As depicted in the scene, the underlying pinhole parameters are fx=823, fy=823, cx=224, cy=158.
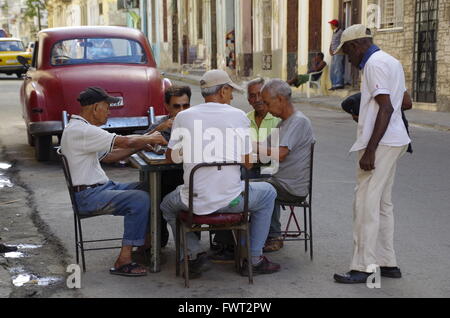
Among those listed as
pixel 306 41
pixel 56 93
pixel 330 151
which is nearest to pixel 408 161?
pixel 330 151

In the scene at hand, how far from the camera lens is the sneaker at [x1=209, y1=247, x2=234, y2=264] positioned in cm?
611

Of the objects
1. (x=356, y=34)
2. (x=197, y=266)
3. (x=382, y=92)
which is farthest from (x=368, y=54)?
(x=197, y=266)

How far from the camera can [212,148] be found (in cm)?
536

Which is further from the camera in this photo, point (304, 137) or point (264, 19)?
point (264, 19)

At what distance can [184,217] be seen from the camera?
5.48 meters

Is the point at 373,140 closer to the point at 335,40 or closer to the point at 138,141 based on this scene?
the point at 138,141

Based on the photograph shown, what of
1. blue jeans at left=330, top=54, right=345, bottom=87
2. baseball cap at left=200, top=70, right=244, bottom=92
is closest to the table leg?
baseball cap at left=200, top=70, right=244, bottom=92

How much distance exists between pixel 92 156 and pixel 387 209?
82.6 inches

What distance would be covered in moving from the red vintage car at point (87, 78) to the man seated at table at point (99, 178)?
15.5ft

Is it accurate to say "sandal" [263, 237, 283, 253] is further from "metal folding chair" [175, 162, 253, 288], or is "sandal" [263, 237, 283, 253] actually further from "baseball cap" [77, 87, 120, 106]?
"baseball cap" [77, 87, 120, 106]

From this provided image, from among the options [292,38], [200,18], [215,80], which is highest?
[215,80]

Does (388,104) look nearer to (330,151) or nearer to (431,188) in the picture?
(431,188)

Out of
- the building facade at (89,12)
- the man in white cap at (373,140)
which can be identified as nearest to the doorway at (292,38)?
the man in white cap at (373,140)

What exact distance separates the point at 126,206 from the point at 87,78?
5.31 meters
